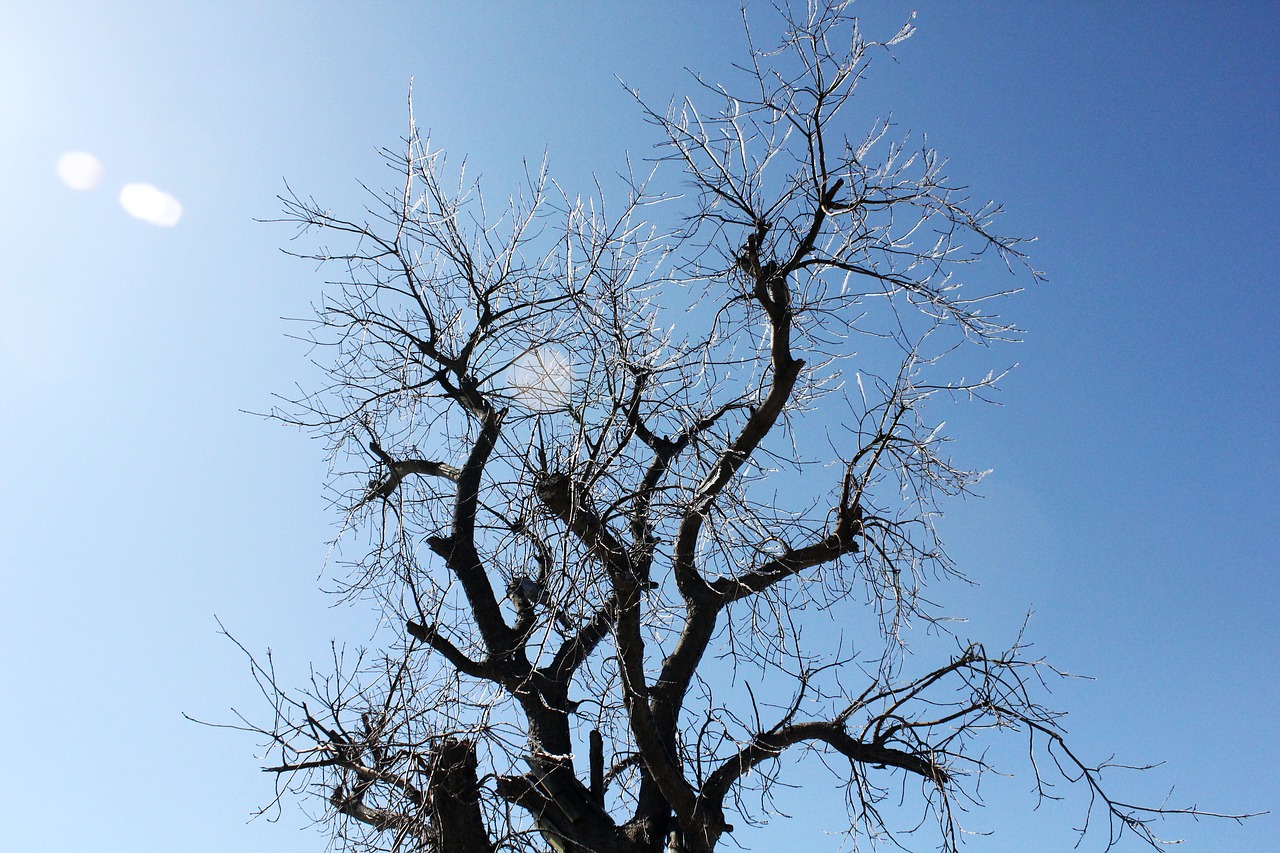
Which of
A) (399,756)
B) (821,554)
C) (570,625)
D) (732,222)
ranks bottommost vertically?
(399,756)

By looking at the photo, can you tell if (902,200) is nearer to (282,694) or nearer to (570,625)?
(570,625)

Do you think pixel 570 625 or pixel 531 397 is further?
pixel 531 397

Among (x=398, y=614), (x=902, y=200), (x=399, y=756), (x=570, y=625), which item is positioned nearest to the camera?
(x=570, y=625)

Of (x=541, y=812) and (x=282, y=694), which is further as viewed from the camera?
(x=541, y=812)

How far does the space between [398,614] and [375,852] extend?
92 cm

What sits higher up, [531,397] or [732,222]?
[732,222]

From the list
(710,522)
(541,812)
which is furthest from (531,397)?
(541,812)

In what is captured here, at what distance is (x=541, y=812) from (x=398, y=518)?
146 cm

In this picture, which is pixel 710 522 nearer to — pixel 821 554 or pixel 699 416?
pixel 699 416

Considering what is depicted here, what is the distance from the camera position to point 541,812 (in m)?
3.94

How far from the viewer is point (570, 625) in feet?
10.3

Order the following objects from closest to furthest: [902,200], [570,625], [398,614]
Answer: [570,625] < [398,614] < [902,200]

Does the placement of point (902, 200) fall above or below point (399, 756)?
above

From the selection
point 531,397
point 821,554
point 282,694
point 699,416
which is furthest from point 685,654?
point 282,694
